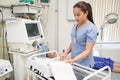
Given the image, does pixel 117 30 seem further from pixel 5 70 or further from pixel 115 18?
pixel 5 70

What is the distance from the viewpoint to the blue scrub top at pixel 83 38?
1557 millimetres

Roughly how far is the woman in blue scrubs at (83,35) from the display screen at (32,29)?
831 millimetres

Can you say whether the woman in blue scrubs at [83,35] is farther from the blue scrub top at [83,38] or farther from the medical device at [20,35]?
the medical device at [20,35]

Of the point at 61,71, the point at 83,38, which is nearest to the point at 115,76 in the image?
the point at 83,38

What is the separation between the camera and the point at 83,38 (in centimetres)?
160

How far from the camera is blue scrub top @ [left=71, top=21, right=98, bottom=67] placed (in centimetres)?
156

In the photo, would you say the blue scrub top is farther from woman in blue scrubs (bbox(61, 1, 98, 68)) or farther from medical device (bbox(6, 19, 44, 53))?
medical device (bbox(6, 19, 44, 53))

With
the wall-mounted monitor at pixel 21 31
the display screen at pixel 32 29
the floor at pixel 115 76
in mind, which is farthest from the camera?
the floor at pixel 115 76

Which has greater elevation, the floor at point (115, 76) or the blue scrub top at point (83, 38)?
the blue scrub top at point (83, 38)

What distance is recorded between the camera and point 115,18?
2914 mm

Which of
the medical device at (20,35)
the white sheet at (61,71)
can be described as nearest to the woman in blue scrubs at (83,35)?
the white sheet at (61,71)

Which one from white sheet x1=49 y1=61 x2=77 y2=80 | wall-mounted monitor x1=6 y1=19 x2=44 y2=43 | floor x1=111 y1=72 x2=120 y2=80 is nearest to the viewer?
white sheet x1=49 y1=61 x2=77 y2=80

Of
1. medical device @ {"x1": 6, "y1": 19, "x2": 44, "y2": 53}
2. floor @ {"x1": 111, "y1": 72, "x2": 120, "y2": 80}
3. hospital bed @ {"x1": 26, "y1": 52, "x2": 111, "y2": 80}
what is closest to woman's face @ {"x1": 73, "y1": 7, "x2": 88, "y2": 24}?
hospital bed @ {"x1": 26, "y1": 52, "x2": 111, "y2": 80}

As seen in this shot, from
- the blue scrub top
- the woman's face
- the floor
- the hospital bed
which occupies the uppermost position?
the woman's face
